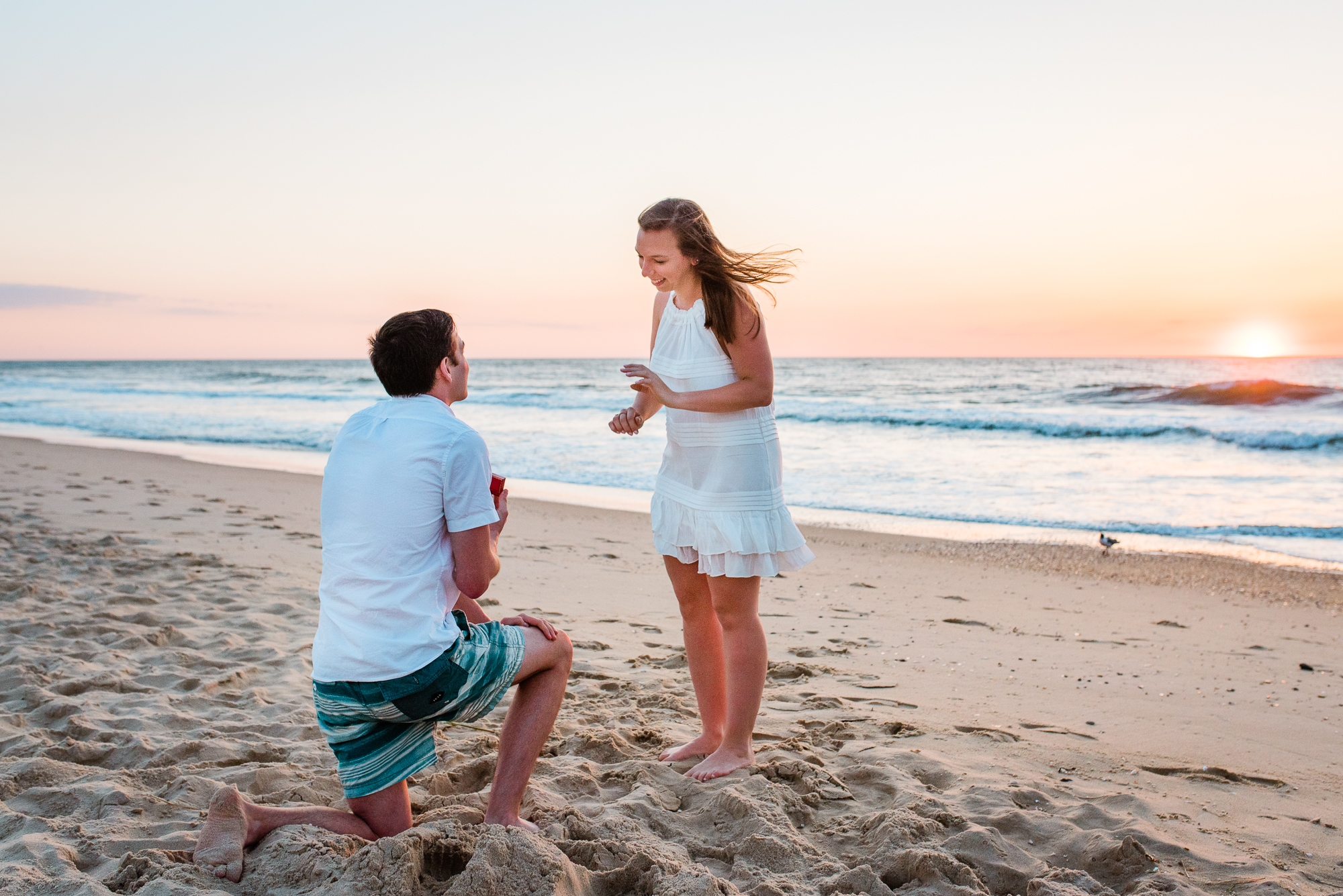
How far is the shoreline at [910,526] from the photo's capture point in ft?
22.0

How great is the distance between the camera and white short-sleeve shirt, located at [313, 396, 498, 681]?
1.99m

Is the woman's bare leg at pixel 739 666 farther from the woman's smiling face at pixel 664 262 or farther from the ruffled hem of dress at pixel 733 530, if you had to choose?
the woman's smiling face at pixel 664 262

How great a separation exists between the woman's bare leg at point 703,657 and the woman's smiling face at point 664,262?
914 millimetres

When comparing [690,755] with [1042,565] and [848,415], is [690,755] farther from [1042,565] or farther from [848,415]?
[848,415]

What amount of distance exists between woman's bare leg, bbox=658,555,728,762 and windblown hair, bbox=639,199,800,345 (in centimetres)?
83

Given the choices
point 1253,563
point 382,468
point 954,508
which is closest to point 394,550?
point 382,468

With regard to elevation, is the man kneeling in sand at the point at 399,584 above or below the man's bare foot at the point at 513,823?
above

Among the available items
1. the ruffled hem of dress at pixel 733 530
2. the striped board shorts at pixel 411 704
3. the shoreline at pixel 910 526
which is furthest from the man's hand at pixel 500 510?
the shoreline at pixel 910 526

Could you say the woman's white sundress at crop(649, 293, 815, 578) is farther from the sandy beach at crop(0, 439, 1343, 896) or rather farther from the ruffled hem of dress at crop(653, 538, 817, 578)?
the sandy beach at crop(0, 439, 1343, 896)

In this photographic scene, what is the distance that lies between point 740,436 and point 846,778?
116 cm

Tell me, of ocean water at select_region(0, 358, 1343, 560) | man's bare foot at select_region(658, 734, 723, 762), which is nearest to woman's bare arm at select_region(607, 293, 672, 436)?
man's bare foot at select_region(658, 734, 723, 762)

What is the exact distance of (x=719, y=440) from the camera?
9.11 ft

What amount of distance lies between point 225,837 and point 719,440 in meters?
1.69

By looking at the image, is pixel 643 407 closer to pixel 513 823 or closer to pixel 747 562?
pixel 747 562
